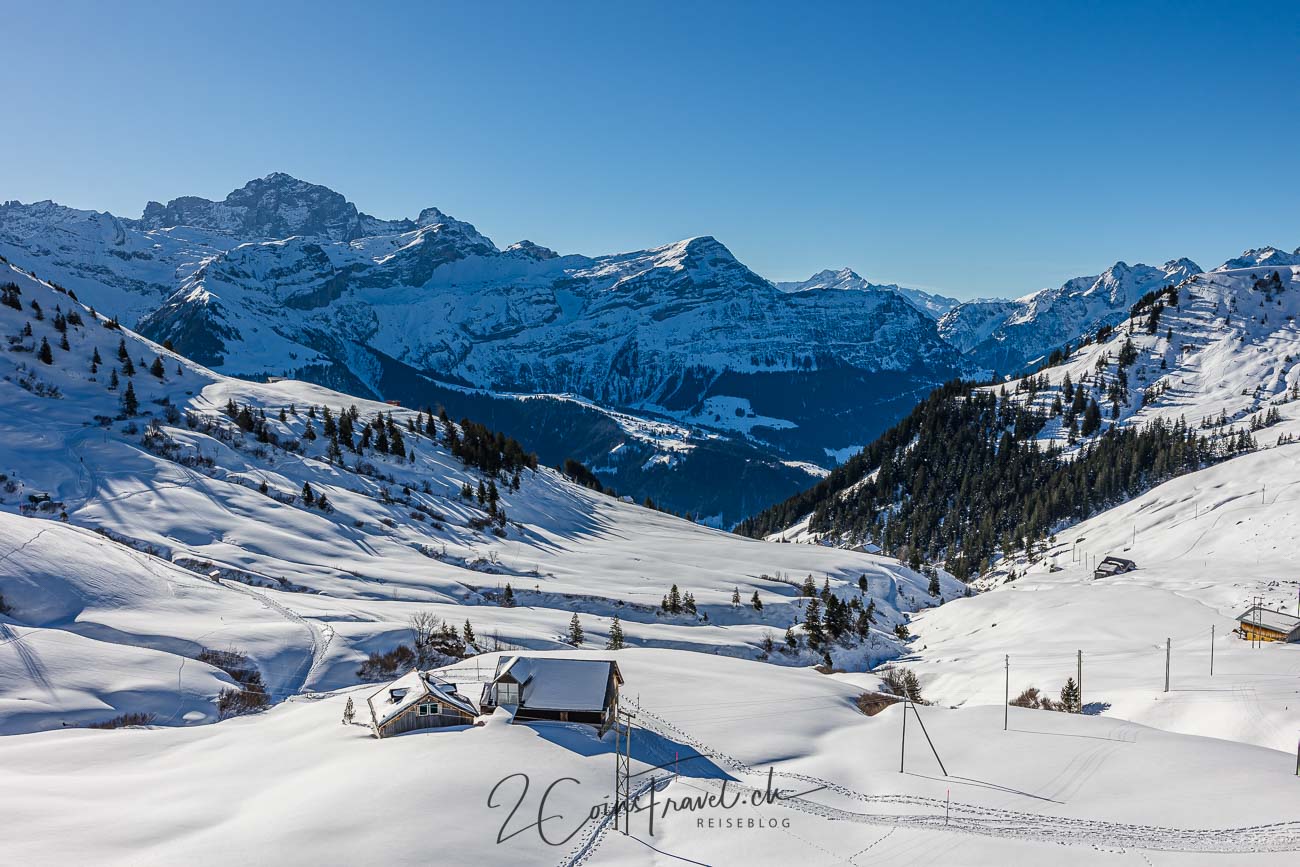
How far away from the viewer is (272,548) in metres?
94.0

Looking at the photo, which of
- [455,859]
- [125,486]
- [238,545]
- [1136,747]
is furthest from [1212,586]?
[125,486]

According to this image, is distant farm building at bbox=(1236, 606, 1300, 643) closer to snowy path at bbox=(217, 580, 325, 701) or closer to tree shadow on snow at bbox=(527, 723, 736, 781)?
tree shadow on snow at bbox=(527, 723, 736, 781)

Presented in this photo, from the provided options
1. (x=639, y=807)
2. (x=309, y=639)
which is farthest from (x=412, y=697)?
(x=309, y=639)

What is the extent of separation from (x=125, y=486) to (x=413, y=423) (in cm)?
7169

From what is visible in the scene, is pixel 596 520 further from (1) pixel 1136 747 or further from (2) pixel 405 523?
(1) pixel 1136 747

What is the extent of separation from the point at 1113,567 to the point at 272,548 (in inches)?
5005

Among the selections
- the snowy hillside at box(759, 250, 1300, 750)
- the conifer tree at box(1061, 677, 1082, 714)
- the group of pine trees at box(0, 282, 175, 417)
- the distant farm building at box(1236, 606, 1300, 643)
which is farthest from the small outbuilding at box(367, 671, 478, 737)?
the group of pine trees at box(0, 282, 175, 417)

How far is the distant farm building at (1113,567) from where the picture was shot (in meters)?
119

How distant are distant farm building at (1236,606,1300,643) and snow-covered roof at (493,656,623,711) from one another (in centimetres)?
6469

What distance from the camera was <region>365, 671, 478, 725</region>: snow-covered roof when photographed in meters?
45.7

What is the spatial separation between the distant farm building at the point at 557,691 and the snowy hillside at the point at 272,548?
21170 millimetres

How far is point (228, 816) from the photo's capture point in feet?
111

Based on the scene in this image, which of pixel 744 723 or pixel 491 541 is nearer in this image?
pixel 744 723

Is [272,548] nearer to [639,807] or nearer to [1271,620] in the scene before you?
[639,807]
